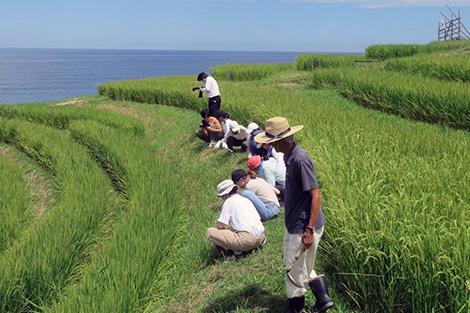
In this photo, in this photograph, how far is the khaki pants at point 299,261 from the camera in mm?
3514

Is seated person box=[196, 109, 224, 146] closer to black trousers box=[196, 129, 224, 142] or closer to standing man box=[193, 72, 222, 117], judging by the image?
black trousers box=[196, 129, 224, 142]

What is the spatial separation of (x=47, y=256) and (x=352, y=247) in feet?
10.6

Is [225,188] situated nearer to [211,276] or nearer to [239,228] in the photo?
[239,228]

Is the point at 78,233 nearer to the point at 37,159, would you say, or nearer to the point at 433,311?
the point at 433,311

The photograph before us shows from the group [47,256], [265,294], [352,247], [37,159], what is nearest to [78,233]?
[47,256]

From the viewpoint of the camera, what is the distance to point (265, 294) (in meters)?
4.22

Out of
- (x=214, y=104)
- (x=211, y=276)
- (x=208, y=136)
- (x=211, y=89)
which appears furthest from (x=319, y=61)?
(x=211, y=276)

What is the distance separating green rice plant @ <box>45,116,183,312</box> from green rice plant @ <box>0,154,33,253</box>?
1.55 meters

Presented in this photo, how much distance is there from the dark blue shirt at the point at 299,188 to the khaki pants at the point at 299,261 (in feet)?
0.20

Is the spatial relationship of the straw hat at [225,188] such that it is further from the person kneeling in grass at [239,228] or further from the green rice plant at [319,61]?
the green rice plant at [319,61]

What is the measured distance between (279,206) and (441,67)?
849 cm

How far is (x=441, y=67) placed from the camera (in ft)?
40.8

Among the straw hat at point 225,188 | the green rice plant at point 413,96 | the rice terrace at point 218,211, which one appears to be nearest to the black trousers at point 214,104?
Answer: the rice terrace at point 218,211

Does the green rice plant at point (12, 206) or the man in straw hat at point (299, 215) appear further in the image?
the green rice plant at point (12, 206)
